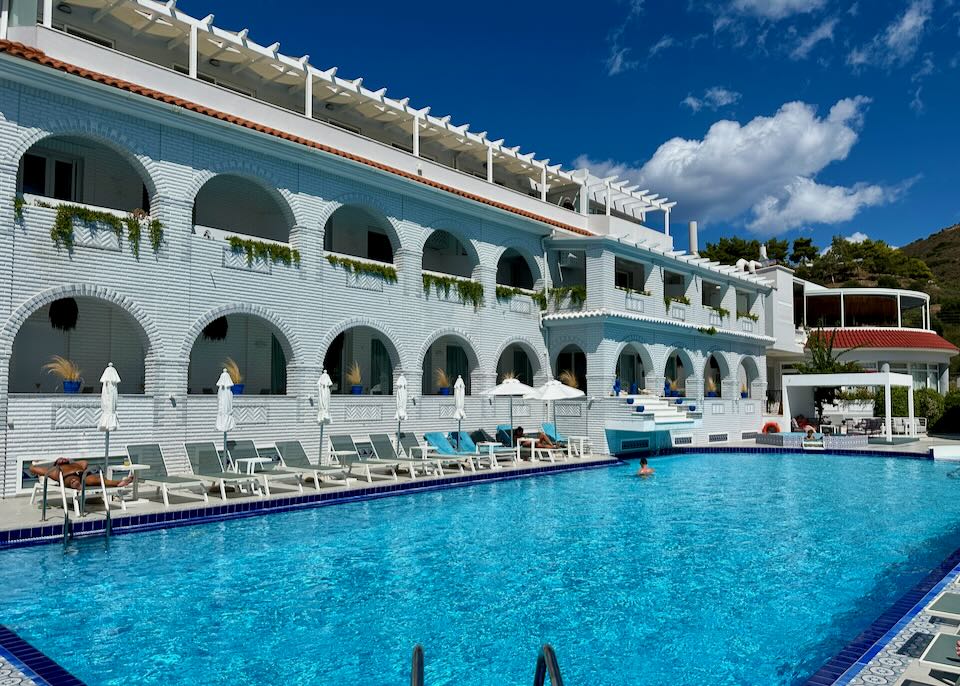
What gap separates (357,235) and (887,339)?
99.7 feet

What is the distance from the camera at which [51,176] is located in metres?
15.2

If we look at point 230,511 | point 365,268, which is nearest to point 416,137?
point 365,268

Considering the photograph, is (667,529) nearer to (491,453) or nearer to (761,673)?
(761,673)

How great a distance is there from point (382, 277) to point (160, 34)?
7.91 m

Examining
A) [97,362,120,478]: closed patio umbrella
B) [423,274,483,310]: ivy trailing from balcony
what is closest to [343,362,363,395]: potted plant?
[423,274,483,310]: ivy trailing from balcony

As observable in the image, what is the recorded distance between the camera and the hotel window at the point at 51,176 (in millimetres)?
14906

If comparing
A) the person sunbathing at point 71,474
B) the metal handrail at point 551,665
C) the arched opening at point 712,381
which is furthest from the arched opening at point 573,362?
the metal handrail at point 551,665

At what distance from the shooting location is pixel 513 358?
26.3 m

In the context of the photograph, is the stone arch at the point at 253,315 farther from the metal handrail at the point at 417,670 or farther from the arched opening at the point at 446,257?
the metal handrail at the point at 417,670

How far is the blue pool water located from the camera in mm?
6094

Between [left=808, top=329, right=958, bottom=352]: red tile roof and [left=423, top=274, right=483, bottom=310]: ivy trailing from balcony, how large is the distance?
82.1ft

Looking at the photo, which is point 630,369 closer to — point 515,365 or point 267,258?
point 515,365

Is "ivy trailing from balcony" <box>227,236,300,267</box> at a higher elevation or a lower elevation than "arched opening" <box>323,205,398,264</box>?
lower

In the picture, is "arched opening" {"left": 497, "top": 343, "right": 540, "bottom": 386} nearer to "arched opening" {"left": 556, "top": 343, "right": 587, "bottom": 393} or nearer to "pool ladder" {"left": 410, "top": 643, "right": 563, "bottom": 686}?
"arched opening" {"left": 556, "top": 343, "right": 587, "bottom": 393}
